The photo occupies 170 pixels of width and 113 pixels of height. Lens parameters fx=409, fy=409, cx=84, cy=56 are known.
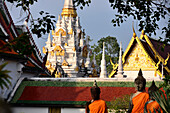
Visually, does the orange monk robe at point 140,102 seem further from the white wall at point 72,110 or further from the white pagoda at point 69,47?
the white pagoda at point 69,47

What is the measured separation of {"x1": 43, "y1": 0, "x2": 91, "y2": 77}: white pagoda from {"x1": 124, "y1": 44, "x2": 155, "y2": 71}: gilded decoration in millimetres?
12884

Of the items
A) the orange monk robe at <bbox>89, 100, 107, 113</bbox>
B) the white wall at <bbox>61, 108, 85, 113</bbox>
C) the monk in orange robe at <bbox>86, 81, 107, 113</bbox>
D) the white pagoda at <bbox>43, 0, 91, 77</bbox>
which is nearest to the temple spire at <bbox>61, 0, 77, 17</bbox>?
the white pagoda at <bbox>43, 0, 91, 77</bbox>

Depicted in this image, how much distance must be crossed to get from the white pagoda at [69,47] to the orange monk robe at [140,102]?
2951 centimetres

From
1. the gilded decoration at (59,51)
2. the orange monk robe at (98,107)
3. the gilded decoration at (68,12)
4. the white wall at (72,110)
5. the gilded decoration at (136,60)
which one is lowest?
the white wall at (72,110)

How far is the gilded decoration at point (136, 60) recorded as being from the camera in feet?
78.7

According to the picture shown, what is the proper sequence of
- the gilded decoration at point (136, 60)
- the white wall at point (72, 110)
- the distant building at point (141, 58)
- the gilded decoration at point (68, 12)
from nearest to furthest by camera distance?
the white wall at point (72, 110) < the distant building at point (141, 58) < the gilded decoration at point (136, 60) < the gilded decoration at point (68, 12)

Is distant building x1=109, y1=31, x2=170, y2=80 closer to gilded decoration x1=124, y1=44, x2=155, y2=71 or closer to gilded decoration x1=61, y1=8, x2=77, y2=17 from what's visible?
gilded decoration x1=124, y1=44, x2=155, y2=71

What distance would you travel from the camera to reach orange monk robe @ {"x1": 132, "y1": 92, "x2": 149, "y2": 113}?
662cm

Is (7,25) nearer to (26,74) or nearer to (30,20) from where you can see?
(26,74)

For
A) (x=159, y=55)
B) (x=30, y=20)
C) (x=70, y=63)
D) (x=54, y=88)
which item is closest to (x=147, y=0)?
(x=30, y=20)

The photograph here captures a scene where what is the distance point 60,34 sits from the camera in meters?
39.4

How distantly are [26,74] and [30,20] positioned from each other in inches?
355

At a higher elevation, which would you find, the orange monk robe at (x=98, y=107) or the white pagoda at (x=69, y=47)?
the white pagoda at (x=69, y=47)

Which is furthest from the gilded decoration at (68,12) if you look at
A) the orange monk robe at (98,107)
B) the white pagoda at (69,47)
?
the orange monk robe at (98,107)
